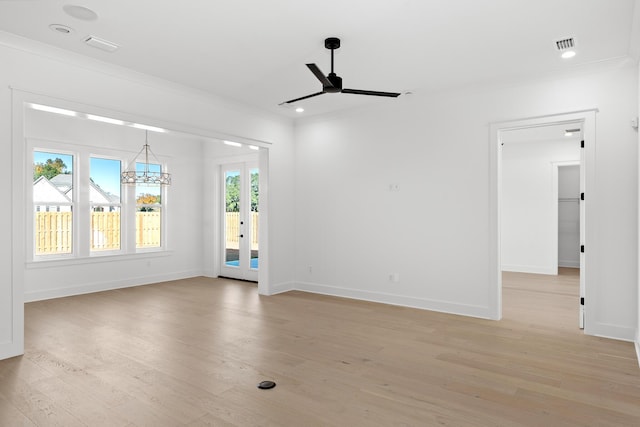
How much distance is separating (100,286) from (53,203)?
1518mm

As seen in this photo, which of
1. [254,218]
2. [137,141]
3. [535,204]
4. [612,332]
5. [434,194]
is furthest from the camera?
[535,204]

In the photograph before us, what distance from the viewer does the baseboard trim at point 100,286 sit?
5867 millimetres

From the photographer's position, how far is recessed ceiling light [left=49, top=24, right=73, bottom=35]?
3307 millimetres

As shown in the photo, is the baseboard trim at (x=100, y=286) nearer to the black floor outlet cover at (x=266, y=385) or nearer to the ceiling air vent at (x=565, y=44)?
the black floor outlet cover at (x=266, y=385)

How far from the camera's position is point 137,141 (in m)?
7.14

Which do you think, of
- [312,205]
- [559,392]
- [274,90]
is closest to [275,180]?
[312,205]

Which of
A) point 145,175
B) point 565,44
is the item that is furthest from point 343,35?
point 145,175

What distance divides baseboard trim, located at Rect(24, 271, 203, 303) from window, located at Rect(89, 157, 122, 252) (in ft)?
1.99

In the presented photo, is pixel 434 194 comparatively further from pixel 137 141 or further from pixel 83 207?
pixel 83 207

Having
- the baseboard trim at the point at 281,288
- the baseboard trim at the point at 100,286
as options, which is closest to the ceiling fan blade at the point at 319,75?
the baseboard trim at the point at 281,288

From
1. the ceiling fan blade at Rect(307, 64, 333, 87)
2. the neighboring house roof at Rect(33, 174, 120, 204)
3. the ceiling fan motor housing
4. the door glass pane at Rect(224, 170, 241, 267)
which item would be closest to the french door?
the door glass pane at Rect(224, 170, 241, 267)

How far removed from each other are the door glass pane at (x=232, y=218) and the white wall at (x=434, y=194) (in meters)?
1.73

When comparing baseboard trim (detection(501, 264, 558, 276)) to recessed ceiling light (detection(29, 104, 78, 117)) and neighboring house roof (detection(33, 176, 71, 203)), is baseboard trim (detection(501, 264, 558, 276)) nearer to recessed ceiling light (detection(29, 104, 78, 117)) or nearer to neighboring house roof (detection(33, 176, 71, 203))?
recessed ceiling light (detection(29, 104, 78, 117))

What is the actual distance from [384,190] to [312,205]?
1.33 meters
